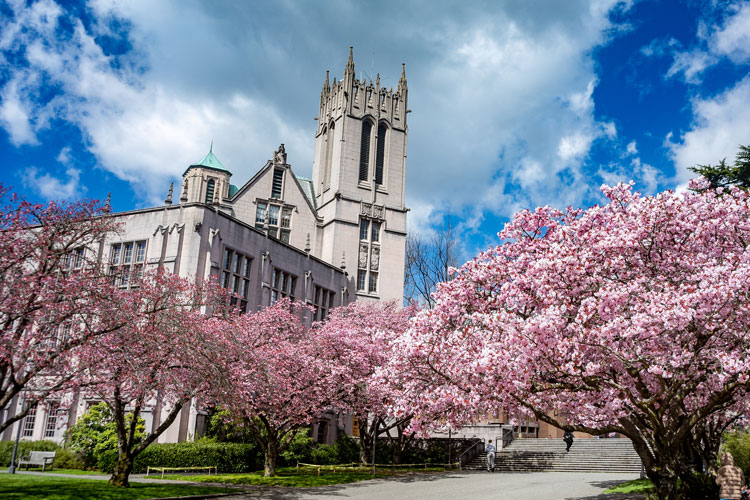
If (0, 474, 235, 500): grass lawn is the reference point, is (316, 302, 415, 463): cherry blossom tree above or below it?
above

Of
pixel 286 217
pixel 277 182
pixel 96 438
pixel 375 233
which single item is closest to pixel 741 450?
pixel 96 438

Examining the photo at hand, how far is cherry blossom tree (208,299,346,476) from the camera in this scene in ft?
68.6

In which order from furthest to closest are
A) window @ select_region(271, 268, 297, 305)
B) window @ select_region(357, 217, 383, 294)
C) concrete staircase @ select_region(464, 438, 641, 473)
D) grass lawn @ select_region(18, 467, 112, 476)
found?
window @ select_region(357, 217, 383, 294)
window @ select_region(271, 268, 297, 305)
concrete staircase @ select_region(464, 438, 641, 473)
grass lawn @ select_region(18, 467, 112, 476)

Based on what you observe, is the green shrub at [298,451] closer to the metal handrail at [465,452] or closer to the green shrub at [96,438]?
the green shrub at [96,438]

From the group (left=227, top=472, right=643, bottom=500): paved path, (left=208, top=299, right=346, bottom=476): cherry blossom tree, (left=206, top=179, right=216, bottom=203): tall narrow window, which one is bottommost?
(left=227, top=472, right=643, bottom=500): paved path

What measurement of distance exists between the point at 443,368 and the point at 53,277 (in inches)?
388

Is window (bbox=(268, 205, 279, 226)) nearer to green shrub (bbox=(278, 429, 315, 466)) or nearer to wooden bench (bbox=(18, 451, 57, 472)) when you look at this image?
green shrub (bbox=(278, 429, 315, 466))

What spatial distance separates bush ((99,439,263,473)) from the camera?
92.9ft

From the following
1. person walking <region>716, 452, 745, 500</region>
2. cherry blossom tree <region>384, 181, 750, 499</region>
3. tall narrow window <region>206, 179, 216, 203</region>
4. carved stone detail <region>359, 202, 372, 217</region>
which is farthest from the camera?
tall narrow window <region>206, 179, 216, 203</region>

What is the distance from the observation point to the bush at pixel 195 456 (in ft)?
92.9

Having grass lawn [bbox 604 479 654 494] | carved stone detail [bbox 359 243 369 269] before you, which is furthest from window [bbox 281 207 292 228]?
grass lawn [bbox 604 479 654 494]

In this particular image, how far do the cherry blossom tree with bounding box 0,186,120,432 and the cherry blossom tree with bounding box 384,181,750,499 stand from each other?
7.83 m

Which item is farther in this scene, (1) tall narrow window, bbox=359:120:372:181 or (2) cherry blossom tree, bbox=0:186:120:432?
(1) tall narrow window, bbox=359:120:372:181

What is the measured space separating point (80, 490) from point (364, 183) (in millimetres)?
41502
